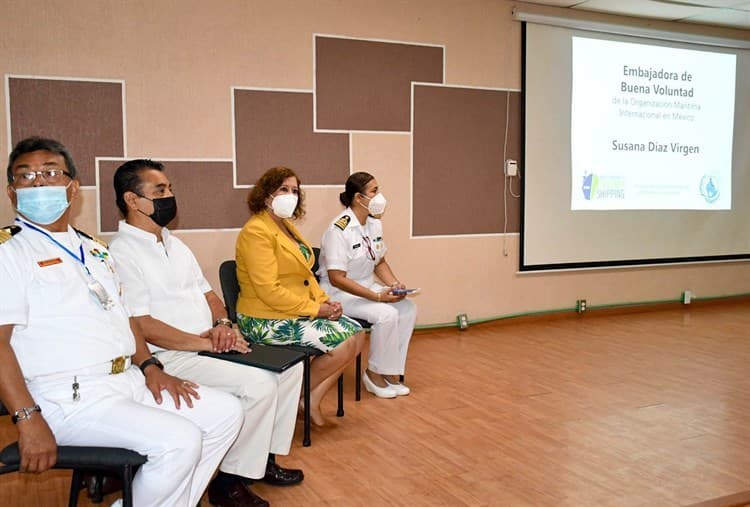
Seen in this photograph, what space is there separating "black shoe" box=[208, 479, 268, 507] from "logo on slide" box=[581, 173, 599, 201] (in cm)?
457

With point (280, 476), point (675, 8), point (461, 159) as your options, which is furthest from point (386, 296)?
point (675, 8)

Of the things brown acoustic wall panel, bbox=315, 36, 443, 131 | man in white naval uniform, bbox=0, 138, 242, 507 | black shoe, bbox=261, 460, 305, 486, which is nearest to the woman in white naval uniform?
brown acoustic wall panel, bbox=315, 36, 443, 131

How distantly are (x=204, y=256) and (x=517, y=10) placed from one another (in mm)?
3240

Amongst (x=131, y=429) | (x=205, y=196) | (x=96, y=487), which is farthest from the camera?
(x=205, y=196)

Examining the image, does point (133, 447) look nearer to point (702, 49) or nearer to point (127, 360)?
point (127, 360)

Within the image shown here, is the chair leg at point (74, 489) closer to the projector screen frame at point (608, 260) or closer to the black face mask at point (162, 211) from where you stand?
the black face mask at point (162, 211)

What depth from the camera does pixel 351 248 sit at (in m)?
4.06

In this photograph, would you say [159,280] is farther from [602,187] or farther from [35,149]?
[602,187]

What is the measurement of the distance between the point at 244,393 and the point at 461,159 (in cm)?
355

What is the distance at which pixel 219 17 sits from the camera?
4645 millimetres

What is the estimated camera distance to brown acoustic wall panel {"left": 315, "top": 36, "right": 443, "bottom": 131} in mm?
5043

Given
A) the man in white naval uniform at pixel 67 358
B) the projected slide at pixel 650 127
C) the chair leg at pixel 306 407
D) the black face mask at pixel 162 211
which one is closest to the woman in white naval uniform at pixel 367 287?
the chair leg at pixel 306 407

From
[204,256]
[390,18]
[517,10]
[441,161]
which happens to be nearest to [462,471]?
[204,256]

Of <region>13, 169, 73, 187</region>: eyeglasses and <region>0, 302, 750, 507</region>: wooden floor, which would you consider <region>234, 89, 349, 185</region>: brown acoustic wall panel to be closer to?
<region>0, 302, 750, 507</region>: wooden floor
